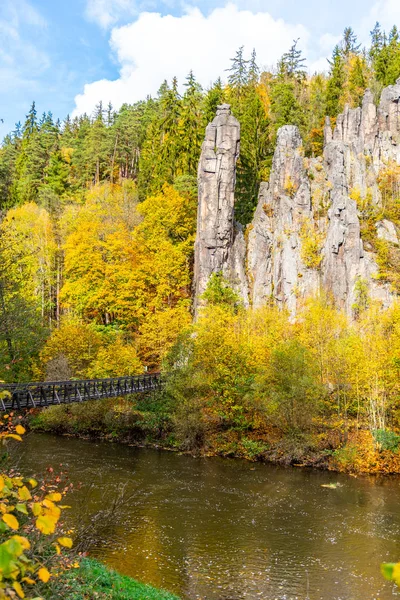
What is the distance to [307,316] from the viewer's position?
110ft

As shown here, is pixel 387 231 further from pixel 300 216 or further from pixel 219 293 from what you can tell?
pixel 219 293

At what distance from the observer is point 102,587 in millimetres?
10281

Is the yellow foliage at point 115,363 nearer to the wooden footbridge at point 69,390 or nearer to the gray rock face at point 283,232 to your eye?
the wooden footbridge at point 69,390

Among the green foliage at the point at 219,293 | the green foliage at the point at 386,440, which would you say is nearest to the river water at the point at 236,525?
the green foliage at the point at 386,440

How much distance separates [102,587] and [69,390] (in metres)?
14.4

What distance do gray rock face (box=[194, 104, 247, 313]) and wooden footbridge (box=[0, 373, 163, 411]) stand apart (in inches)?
468

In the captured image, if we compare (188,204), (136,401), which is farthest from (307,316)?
(188,204)

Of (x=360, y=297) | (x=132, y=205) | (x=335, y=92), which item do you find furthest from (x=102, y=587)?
(x=335, y=92)

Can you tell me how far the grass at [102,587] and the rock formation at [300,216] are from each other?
98.2 feet

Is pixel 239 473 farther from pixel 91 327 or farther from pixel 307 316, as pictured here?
pixel 91 327

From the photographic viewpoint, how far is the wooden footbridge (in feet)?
63.9

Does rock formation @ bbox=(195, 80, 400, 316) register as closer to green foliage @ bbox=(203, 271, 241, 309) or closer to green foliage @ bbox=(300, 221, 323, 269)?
green foliage @ bbox=(300, 221, 323, 269)

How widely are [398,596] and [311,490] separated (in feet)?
29.3

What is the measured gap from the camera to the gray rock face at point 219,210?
42156 mm
